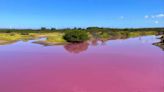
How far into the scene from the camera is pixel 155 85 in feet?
40.9

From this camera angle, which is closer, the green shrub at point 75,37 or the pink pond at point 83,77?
the pink pond at point 83,77

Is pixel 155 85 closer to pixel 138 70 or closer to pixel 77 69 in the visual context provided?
pixel 138 70

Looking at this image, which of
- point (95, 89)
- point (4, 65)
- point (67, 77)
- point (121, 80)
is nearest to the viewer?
point (95, 89)

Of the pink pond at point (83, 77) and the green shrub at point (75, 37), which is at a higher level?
the green shrub at point (75, 37)

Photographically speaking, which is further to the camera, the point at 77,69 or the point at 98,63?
the point at 98,63

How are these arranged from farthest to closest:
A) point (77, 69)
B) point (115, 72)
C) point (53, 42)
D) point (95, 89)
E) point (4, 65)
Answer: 1. point (53, 42)
2. point (4, 65)
3. point (77, 69)
4. point (115, 72)
5. point (95, 89)

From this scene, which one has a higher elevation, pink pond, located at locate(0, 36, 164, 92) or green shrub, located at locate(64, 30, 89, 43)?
green shrub, located at locate(64, 30, 89, 43)

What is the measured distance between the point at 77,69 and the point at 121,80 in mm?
4407

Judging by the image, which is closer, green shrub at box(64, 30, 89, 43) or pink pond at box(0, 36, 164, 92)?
pink pond at box(0, 36, 164, 92)

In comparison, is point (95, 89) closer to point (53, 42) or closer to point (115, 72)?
point (115, 72)

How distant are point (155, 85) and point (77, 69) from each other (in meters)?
6.25

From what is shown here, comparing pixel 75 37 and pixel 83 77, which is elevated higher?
pixel 75 37

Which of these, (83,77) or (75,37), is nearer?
(83,77)

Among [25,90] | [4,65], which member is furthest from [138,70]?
[4,65]
